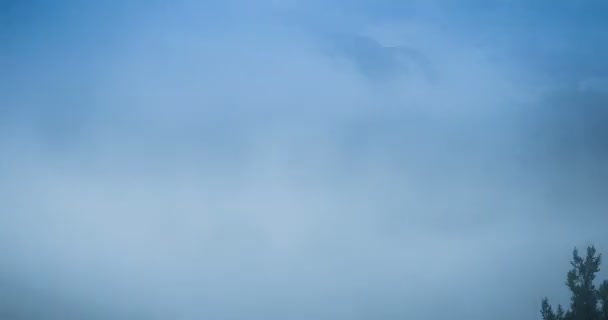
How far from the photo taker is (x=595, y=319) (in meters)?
14.1

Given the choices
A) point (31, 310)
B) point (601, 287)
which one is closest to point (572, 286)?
point (601, 287)

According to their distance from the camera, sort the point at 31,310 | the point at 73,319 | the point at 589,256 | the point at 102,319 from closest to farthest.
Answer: the point at 589,256 → the point at 31,310 → the point at 73,319 → the point at 102,319

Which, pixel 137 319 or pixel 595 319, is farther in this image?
pixel 137 319

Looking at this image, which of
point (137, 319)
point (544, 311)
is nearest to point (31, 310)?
point (137, 319)

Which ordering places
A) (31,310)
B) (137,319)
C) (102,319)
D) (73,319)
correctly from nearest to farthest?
(31,310), (73,319), (102,319), (137,319)

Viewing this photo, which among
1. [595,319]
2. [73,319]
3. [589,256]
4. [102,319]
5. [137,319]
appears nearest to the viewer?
[595,319]

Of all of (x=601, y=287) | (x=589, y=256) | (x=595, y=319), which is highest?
(x=589, y=256)

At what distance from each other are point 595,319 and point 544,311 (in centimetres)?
146

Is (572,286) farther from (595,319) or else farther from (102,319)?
(102,319)

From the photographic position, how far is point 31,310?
96.4 meters

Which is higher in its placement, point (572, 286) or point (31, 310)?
point (31, 310)

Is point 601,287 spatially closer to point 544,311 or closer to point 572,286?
point 572,286

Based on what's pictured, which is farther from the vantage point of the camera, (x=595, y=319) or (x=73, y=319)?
(x=73, y=319)

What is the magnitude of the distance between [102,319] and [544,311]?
118 meters
